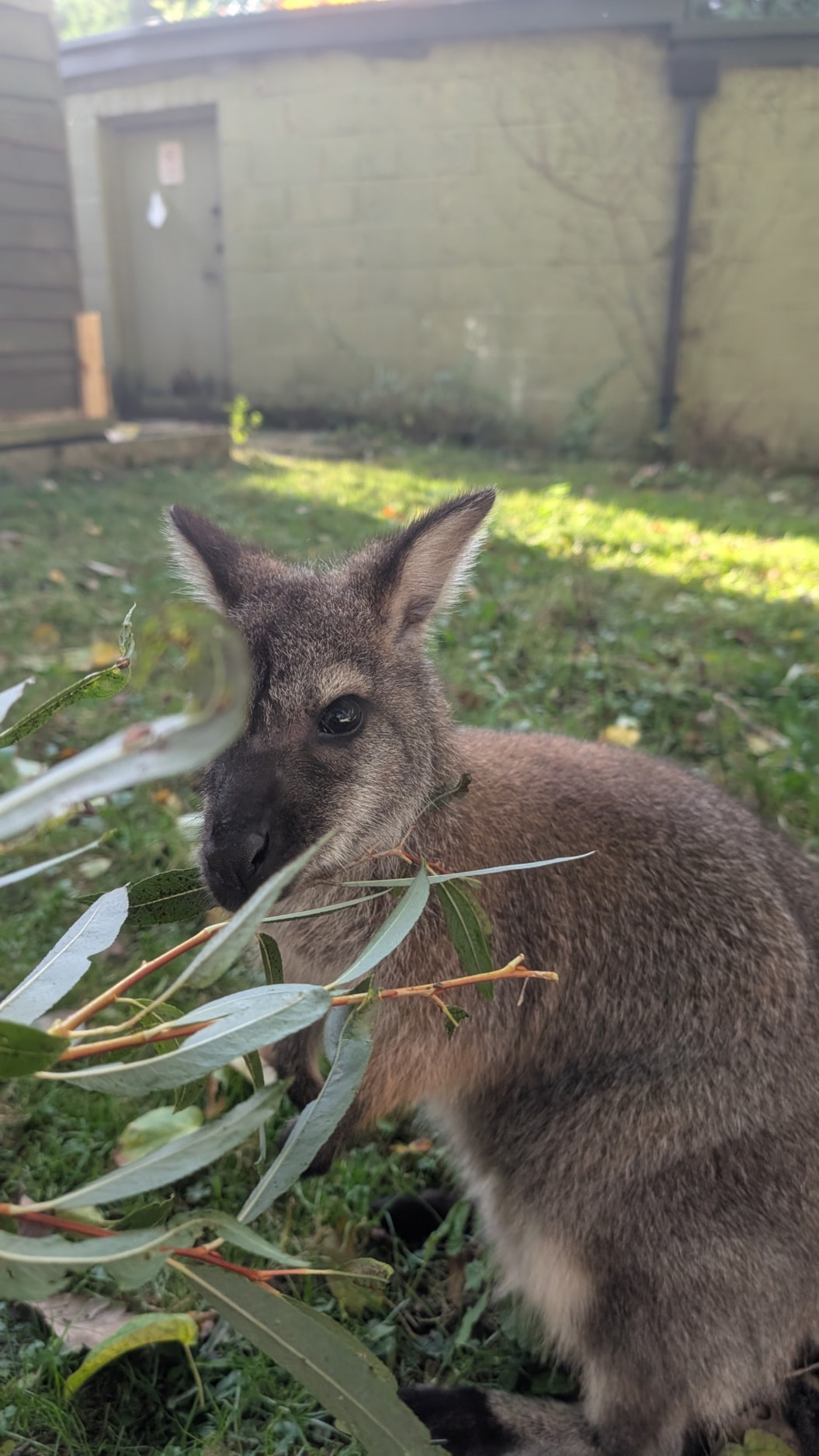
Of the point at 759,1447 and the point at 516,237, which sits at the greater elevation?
the point at 516,237

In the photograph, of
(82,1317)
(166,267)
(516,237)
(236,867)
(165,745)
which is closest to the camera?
(165,745)

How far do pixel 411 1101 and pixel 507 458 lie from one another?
756 centimetres

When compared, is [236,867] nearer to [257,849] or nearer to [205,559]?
[257,849]

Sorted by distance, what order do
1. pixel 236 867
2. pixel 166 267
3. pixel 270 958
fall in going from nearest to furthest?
pixel 270 958
pixel 236 867
pixel 166 267

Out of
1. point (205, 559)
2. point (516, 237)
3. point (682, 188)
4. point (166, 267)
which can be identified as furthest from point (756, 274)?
point (205, 559)

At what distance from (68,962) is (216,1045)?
22 centimetres

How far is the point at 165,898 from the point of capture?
1293 mm

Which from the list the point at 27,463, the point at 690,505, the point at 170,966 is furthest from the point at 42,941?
the point at 690,505

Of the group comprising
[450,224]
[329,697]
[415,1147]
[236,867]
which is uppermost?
[450,224]

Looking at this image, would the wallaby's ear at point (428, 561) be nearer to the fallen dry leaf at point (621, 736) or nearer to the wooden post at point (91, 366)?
the fallen dry leaf at point (621, 736)

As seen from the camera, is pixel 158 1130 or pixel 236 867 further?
pixel 158 1130

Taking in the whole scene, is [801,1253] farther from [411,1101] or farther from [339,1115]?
[339,1115]

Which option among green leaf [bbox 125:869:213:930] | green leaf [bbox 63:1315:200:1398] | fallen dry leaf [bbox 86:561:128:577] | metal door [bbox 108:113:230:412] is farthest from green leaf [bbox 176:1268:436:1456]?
metal door [bbox 108:113:230:412]

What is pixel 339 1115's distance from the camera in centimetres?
100
